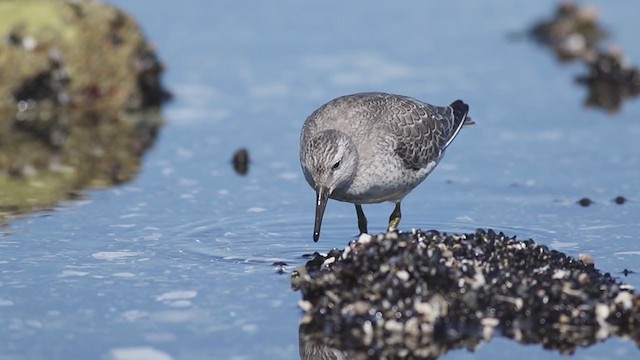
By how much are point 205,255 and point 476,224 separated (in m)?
2.17

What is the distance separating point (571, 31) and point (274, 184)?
699cm

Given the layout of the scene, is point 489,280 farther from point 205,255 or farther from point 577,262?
point 205,255

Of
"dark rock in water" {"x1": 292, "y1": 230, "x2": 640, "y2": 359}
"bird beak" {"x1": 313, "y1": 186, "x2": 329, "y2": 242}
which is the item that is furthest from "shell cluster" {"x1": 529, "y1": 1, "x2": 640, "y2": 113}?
"dark rock in water" {"x1": 292, "y1": 230, "x2": 640, "y2": 359}

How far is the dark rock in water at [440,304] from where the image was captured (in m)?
6.57

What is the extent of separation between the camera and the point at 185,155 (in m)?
→ 11.2

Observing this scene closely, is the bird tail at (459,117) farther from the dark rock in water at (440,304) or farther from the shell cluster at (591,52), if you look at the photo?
the shell cluster at (591,52)

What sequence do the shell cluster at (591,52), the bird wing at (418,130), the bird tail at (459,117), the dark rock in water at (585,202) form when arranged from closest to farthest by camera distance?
the bird wing at (418,130)
the dark rock in water at (585,202)
the bird tail at (459,117)
the shell cluster at (591,52)

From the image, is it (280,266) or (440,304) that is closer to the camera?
(440,304)

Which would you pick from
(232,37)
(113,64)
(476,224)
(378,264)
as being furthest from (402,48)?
(378,264)

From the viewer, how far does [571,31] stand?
15.8 metres

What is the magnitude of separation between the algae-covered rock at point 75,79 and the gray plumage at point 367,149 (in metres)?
3.46

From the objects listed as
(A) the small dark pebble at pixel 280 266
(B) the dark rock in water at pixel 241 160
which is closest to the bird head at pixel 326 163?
(A) the small dark pebble at pixel 280 266

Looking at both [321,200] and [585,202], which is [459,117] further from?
[321,200]

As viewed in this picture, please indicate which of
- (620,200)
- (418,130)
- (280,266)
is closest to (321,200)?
(280,266)
